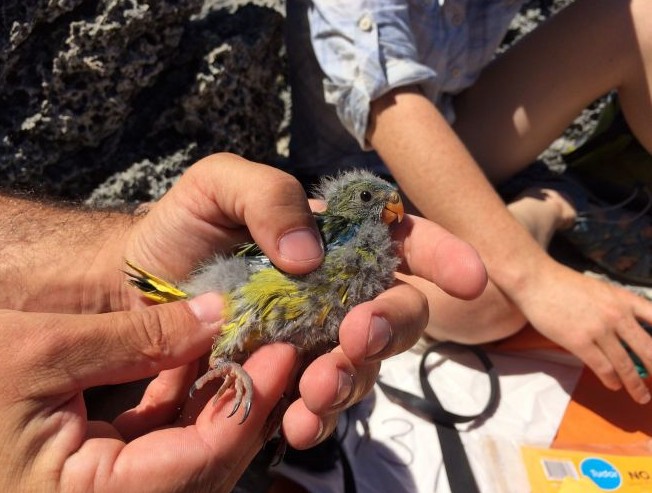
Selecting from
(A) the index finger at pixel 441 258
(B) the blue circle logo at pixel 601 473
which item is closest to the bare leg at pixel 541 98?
(B) the blue circle logo at pixel 601 473

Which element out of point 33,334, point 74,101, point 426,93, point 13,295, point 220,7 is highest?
point 220,7

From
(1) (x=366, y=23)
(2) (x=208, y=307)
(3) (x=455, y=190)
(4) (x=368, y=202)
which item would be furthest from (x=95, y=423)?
(1) (x=366, y=23)

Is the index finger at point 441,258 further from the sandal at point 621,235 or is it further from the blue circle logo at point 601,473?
the sandal at point 621,235

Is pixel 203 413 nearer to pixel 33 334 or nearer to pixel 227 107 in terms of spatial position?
pixel 33 334

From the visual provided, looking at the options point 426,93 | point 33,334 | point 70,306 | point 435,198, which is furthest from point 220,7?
point 33,334

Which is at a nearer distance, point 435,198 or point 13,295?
point 13,295

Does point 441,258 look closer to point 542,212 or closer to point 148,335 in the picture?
point 148,335
